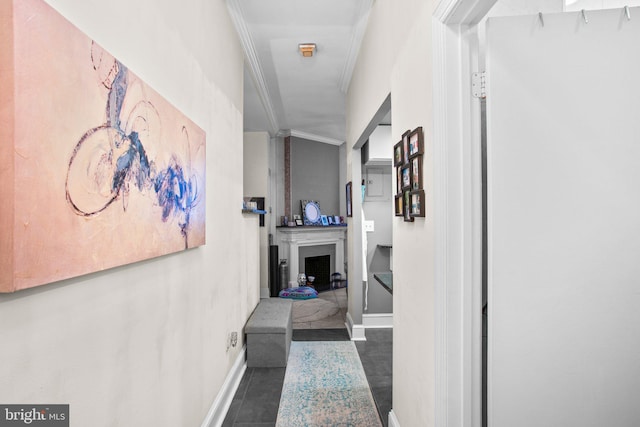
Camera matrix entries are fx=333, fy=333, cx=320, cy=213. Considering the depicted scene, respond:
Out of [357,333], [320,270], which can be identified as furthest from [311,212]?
[357,333]

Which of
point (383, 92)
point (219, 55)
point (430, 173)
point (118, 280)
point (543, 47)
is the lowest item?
point (118, 280)

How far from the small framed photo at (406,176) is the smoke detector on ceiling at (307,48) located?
184cm

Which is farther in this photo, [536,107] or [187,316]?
[187,316]

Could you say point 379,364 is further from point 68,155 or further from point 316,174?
point 316,174

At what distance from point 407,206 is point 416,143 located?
12.5 inches

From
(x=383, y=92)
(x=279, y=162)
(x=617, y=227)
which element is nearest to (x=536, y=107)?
(x=617, y=227)

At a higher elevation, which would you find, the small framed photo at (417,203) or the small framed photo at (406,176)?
the small framed photo at (406,176)

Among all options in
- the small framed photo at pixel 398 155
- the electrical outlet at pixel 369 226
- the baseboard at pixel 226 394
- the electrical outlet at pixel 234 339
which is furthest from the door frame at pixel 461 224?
the electrical outlet at pixel 369 226

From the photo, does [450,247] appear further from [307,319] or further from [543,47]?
[307,319]

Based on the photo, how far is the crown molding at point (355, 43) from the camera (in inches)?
97.1

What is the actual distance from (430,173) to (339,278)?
17.6 feet

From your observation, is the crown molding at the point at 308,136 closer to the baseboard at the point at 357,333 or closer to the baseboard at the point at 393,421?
the baseboard at the point at 357,333

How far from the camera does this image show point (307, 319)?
4332 millimetres

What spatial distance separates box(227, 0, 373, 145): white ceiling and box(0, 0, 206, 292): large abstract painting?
68.7 inches
